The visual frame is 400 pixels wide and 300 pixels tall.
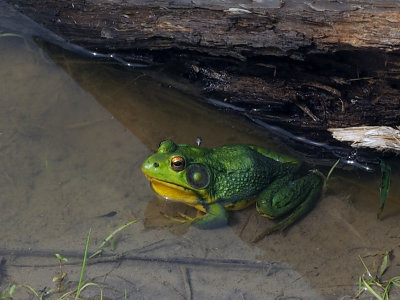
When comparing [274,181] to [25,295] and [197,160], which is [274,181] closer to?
[197,160]

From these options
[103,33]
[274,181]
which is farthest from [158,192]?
[103,33]

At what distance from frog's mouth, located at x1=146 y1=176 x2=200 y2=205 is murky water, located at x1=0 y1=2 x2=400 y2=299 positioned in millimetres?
90

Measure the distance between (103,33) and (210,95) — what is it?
1.11 meters

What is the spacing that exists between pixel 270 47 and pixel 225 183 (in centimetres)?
111

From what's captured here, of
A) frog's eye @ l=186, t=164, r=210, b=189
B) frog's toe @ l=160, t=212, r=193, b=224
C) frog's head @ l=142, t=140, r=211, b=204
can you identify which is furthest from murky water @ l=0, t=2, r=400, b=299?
frog's eye @ l=186, t=164, r=210, b=189

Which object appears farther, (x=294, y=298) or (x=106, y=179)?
(x=106, y=179)

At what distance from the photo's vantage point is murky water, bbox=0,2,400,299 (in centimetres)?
380

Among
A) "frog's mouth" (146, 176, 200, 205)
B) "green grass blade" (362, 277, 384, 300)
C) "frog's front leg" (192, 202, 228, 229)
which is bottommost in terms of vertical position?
"green grass blade" (362, 277, 384, 300)

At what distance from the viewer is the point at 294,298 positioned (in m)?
3.75

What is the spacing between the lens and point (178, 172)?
13.8ft

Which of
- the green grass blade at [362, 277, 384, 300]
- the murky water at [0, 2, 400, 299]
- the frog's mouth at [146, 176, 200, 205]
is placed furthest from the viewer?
the frog's mouth at [146, 176, 200, 205]

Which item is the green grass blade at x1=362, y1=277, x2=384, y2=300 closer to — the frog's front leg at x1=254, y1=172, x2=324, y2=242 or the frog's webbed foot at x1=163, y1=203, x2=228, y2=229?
the frog's front leg at x1=254, y1=172, x2=324, y2=242

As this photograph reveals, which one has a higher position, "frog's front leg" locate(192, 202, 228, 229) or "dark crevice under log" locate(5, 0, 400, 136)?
"dark crevice under log" locate(5, 0, 400, 136)

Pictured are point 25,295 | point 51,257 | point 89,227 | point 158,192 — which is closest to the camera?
point 25,295
